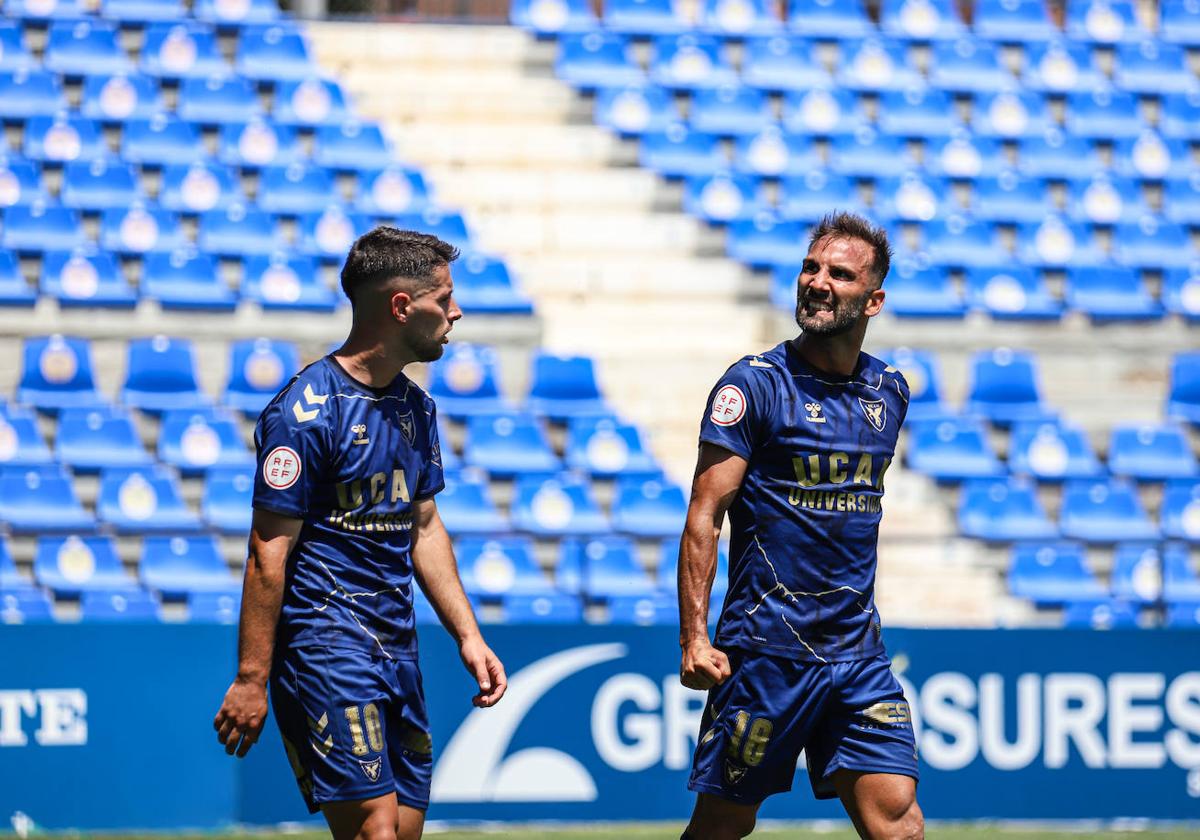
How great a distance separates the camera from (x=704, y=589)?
4359mm

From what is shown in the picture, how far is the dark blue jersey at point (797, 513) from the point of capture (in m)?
4.51

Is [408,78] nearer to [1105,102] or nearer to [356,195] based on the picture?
[356,195]

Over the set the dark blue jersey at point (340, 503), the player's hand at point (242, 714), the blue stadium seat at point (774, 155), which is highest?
the blue stadium seat at point (774, 155)

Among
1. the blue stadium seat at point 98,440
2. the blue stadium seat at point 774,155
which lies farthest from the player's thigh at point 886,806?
the blue stadium seat at point 774,155

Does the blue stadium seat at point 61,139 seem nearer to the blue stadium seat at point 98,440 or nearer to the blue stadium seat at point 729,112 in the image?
the blue stadium seat at point 98,440

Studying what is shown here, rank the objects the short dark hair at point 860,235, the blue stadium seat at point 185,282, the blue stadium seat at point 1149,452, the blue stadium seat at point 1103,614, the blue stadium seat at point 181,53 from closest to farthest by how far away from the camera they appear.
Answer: the short dark hair at point 860,235
the blue stadium seat at point 1103,614
the blue stadium seat at point 1149,452
the blue stadium seat at point 185,282
the blue stadium seat at point 181,53

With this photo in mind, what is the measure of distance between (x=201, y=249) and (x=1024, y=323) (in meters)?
6.34

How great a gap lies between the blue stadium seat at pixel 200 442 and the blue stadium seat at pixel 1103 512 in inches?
215

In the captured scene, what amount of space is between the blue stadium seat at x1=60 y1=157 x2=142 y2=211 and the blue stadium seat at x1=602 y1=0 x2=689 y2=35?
4.57 metres

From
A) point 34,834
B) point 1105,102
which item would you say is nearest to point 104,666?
point 34,834

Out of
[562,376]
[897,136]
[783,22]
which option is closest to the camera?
[562,376]

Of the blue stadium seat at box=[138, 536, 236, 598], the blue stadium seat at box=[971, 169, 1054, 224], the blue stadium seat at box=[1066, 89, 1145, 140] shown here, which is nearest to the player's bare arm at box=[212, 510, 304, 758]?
the blue stadium seat at box=[138, 536, 236, 598]

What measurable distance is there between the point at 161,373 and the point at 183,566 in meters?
2.11

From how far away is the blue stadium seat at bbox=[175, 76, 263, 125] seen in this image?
12930 millimetres
